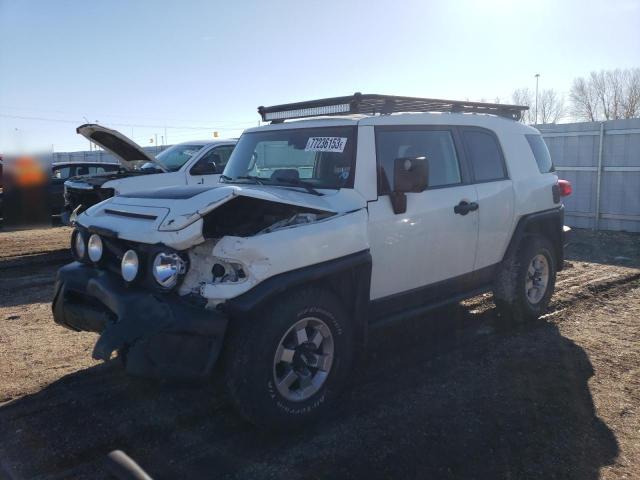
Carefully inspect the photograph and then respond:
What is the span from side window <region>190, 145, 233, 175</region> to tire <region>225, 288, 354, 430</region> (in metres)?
6.34

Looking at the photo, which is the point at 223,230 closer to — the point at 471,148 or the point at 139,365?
the point at 139,365

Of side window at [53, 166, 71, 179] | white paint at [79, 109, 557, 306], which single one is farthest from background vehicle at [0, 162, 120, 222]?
white paint at [79, 109, 557, 306]

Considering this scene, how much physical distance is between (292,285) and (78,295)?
5.33ft

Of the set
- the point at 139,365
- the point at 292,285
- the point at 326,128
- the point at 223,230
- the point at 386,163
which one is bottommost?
the point at 139,365

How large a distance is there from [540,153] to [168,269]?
4374 mm

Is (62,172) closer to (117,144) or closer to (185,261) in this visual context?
(117,144)

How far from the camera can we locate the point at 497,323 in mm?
5895

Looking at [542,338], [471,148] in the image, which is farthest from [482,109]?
[542,338]

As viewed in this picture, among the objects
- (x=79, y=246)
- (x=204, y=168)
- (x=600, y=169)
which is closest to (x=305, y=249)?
(x=79, y=246)

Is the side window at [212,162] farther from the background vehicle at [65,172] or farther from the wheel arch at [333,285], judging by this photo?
the wheel arch at [333,285]

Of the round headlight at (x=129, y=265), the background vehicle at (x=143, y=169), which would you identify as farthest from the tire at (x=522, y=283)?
the background vehicle at (x=143, y=169)

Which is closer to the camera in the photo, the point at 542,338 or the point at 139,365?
the point at 139,365

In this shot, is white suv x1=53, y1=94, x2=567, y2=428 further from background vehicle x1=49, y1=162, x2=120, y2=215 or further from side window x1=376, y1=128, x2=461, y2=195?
background vehicle x1=49, y1=162, x2=120, y2=215

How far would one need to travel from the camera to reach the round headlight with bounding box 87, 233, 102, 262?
400cm
